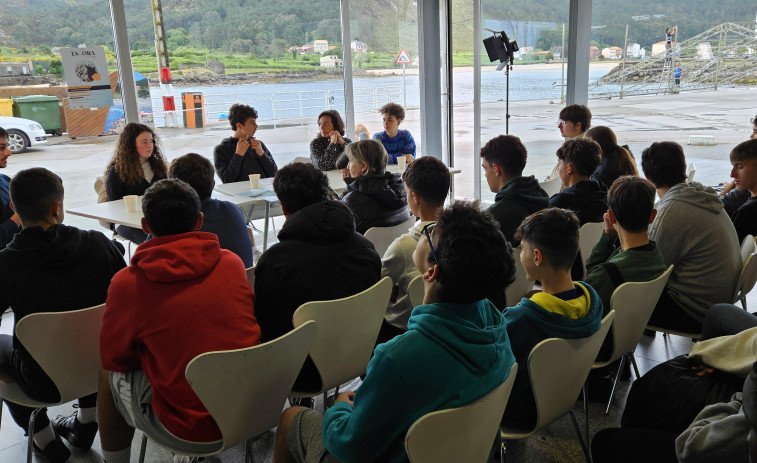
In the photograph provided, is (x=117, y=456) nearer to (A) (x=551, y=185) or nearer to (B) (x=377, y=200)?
(B) (x=377, y=200)

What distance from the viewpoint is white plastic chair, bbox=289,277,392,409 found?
82.9 inches

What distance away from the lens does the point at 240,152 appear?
527cm

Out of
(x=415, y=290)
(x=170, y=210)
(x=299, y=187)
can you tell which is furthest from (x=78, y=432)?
(x=415, y=290)

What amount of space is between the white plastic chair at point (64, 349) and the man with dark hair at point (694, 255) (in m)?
2.52

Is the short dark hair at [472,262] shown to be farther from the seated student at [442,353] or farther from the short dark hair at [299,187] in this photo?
the short dark hair at [299,187]

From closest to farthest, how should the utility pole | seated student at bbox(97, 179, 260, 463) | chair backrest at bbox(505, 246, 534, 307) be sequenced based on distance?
seated student at bbox(97, 179, 260, 463)
chair backrest at bbox(505, 246, 534, 307)
the utility pole

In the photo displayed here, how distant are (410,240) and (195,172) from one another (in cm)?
118

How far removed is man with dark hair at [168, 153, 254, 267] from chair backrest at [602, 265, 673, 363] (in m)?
1.85

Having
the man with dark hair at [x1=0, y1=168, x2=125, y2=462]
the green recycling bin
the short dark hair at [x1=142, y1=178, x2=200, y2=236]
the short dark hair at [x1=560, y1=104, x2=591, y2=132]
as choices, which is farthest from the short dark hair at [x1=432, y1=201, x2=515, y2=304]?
the green recycling bin

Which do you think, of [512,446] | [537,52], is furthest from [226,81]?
[512,446]

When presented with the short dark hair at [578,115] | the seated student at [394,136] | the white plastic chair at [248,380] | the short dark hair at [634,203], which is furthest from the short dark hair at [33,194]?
the short dark hair at [578,115]

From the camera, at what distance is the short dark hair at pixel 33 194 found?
93.0 inches

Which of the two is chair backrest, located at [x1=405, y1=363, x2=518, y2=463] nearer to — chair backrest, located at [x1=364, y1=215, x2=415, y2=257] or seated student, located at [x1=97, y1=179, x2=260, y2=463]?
seated student, located at [x1=97, y1=179, x2=260, y2=463]

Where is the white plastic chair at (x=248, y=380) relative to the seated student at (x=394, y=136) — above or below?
below
